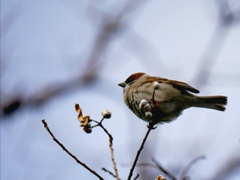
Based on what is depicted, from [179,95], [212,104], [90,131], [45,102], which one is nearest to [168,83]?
[179,95]

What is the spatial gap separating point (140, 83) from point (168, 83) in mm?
266

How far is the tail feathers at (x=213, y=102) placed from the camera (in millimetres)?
3296

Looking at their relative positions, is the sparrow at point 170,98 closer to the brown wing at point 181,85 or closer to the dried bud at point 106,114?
the brown wing at point 181,85

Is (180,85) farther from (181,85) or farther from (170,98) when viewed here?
(170,98)

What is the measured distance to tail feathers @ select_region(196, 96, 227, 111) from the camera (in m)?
3.30

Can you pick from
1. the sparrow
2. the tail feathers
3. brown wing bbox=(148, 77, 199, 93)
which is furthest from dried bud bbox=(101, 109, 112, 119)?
the tail feathers

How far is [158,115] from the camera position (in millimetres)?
3109

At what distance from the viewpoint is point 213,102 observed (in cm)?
338

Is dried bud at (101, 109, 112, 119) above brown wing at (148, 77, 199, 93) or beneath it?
beneath

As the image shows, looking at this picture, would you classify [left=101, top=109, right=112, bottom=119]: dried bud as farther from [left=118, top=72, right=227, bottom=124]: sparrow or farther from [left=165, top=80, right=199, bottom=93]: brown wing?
[left=165, top=80, right=199, bottom=93]: brown wing

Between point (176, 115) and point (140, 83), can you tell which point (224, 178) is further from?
point (140, 83)

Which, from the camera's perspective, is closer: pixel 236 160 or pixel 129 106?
pixel 129 106

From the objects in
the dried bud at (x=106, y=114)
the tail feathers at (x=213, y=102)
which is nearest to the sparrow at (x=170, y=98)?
the tail feathers at (x=213, y=102)

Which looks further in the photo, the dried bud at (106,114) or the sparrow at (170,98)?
the sparrow at (170,98)
